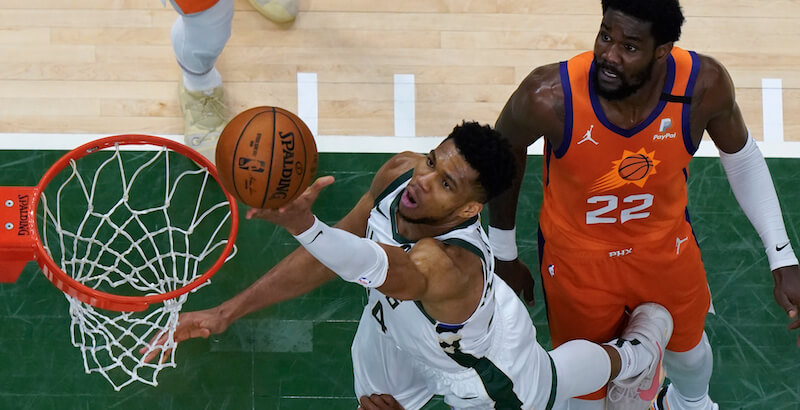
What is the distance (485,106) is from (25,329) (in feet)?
8.23

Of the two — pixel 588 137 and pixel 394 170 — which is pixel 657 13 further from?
pixel 394 170

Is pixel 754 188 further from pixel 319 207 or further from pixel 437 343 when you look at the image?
pixel 319 207

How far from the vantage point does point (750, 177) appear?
→ 379 centimetres

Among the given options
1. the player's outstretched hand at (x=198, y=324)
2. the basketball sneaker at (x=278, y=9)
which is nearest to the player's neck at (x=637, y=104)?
the player's outstretched hand at (x=198, y=324)

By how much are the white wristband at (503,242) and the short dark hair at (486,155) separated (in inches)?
35.3

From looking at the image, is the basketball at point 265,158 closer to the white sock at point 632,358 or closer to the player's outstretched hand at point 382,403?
the player's outstretched hand at point 382,403

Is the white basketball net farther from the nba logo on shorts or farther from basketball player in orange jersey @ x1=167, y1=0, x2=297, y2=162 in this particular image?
the nba logo on shorts

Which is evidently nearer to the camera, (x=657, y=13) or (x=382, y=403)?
(x=657, y=13)

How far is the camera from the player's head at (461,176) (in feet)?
10.1

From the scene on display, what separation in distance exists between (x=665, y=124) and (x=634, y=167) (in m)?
0.20

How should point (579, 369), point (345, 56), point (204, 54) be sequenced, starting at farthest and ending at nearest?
1. point (345, 56)
2. point (204, 54)
3. point (579, 369)

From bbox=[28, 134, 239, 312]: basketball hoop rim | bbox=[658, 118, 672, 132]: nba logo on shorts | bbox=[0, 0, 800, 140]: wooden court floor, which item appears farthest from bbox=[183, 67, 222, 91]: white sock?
bbox=[658, 118, 672, 132]: nba logo on shorts

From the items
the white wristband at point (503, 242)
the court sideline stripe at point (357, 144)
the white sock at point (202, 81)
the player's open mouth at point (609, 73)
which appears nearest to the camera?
the player's open mouth at point (609, 73)

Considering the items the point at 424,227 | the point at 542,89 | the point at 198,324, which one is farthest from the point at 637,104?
the point at 198,324
